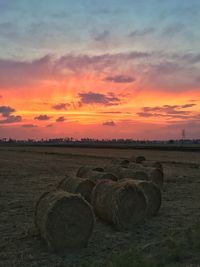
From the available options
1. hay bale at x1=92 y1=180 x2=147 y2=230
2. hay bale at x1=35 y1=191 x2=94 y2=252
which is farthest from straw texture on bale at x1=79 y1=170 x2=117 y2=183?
hay bale at x1=35 y1=191 x2=94 y2=252

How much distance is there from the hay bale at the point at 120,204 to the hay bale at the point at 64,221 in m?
1.64

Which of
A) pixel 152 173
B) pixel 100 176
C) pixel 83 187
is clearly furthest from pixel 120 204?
pixel 152 173

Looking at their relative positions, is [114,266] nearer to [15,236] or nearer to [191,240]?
[191,240]

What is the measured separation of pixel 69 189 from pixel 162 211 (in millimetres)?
3147

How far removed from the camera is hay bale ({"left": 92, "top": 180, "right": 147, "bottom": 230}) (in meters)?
11.8

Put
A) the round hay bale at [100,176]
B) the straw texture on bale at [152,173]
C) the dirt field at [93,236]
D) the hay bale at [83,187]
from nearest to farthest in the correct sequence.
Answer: the dirt field at [93,236], the hay bale at [83,187], the round hay bale at [100,176], the straw texture on bale at [152,173]

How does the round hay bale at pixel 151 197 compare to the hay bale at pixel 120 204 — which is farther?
the round hay bale at pixel 151 197

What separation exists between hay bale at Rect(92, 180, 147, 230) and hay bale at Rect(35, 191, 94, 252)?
1.64m

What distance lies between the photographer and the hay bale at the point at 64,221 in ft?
32.0

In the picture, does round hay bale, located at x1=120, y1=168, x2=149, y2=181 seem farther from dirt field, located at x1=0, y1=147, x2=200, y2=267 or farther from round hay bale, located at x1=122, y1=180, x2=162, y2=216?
round hay bale, located at x1=122, y1=180, x2=162, y2=216

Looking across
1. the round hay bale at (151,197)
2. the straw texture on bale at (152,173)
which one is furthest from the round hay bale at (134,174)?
the round hay bale at (151,197)

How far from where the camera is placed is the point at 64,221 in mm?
9969

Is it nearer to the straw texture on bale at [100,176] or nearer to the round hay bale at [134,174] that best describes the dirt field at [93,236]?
the round hay bale at [134,174]

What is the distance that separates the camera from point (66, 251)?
31.9ft
